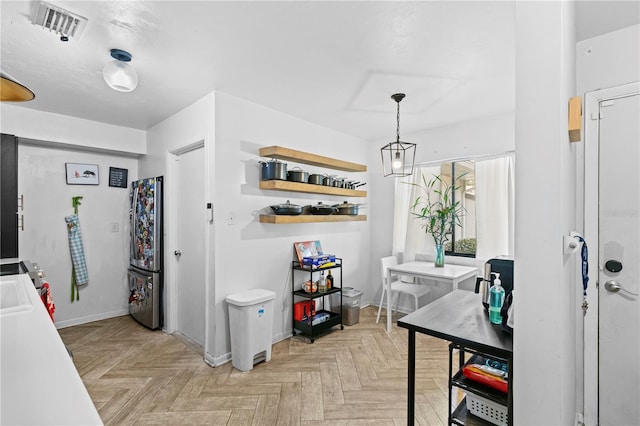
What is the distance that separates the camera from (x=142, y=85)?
275cm

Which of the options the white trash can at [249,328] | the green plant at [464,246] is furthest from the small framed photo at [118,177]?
the green plant at [464,246]

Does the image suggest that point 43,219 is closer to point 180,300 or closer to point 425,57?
point 180,300

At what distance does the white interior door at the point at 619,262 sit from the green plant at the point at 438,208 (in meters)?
1.84

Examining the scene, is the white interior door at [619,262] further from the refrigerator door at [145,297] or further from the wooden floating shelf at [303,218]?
the refrigerator door at [145,297]

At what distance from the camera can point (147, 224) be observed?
3.68m

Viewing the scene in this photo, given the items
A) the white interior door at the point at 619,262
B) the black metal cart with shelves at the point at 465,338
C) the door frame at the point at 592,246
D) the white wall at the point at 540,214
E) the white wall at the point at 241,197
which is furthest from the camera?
the white wall at the point at 241,197

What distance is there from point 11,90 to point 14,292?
45.0 inches

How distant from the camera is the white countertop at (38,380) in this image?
64cm

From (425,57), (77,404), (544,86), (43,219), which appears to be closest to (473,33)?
(425,57)

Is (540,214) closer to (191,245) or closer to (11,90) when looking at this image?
(11,90)

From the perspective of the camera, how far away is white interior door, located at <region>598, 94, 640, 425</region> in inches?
74.7

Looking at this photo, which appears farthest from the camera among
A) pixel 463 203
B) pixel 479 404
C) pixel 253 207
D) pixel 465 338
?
pixel 463 203

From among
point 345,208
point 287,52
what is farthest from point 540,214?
point 345,208

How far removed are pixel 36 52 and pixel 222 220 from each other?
1744 mm
